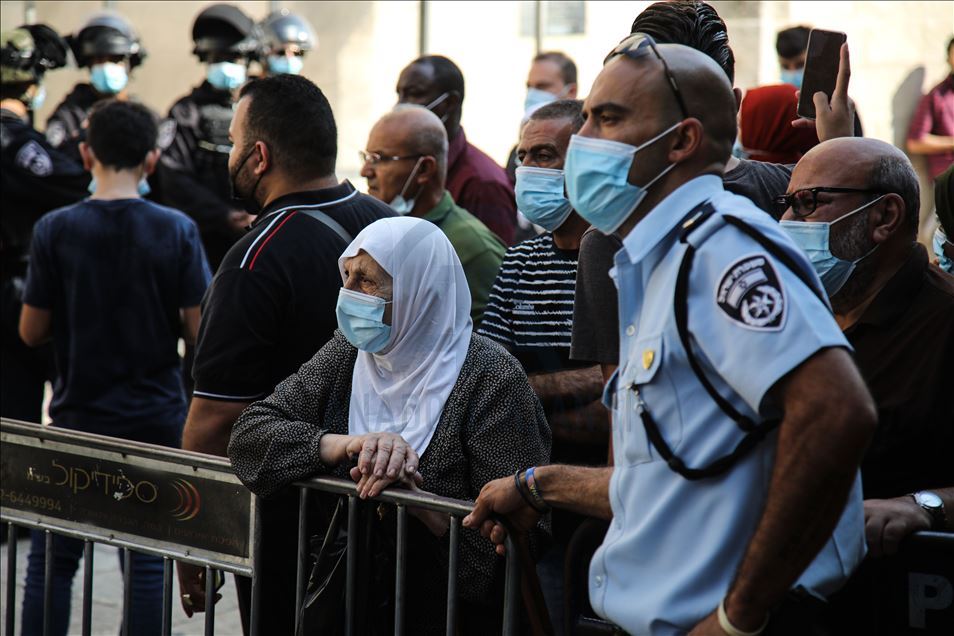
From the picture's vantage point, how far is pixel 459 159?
5.90 m

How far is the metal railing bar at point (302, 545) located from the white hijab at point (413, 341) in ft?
0.72

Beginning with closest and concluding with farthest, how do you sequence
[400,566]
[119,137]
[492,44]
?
[400,566], [119,137], [492,44]

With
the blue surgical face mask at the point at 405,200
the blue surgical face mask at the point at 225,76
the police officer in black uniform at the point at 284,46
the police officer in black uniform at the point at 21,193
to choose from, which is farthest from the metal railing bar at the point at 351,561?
the police officer in black uniform at the point at 284,46

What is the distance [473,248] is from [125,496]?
1608 millimetres

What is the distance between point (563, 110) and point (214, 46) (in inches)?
187

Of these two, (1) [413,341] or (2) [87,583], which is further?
(2) [87,583]

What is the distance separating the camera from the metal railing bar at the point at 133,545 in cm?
338

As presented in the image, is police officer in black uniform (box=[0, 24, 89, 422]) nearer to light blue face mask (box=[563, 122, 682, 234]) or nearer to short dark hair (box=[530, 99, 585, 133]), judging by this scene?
short dark hair (box=[530, 99, 585, 133])

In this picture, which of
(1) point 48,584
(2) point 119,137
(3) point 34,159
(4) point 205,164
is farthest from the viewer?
(4) point 205,164

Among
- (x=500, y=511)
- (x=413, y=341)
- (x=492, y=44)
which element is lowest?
(x=500, y=511)

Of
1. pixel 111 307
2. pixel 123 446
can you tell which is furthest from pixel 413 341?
pixel 111 307

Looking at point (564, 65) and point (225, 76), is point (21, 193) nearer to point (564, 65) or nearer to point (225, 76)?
point (225, 76)

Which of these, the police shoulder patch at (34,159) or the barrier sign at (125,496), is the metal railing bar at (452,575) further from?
the police shoulder patch at (34,159)

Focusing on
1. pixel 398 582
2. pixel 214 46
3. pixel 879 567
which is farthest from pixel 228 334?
pixel 214 46
